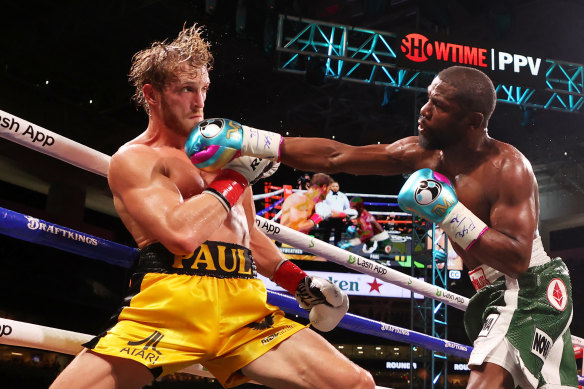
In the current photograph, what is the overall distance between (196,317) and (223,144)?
0.48 metres

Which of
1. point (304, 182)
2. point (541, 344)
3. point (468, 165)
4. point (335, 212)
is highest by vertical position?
point (304, 182)

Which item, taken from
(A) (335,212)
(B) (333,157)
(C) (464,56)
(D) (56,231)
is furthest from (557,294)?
(A) (335,212)

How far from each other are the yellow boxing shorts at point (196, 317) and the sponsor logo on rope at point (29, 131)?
0.43 meters

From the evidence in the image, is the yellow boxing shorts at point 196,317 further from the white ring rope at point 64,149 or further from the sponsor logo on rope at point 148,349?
the white ring rope at point 64,149

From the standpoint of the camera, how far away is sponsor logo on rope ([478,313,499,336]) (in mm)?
2020

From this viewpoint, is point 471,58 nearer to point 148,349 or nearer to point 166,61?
point 166,61

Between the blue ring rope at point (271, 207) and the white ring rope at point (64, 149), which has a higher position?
the blue ring rope at point (271, 207)

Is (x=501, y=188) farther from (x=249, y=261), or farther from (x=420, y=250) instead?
(x=420, y=250)

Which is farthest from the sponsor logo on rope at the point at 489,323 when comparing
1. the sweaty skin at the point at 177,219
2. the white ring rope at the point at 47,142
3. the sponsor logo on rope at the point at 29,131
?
the sponsor logo on rope at the point at 29,131

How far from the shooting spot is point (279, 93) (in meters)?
11.0

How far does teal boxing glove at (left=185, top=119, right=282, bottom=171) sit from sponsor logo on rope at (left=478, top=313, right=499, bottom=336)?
0.84m

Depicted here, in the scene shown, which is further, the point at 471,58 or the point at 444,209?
the point at 471,58

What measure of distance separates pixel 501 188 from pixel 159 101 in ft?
3.65

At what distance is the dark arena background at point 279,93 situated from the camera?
8.28m
